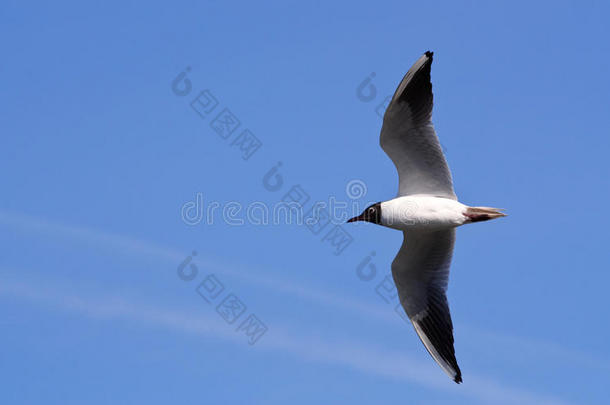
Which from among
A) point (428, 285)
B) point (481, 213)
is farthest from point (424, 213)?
point (428, 285)

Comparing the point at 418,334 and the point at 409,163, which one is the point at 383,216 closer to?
the point at 409,163

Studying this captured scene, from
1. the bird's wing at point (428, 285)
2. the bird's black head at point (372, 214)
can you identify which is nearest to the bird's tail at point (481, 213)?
the bird's wing at point (428, 285)

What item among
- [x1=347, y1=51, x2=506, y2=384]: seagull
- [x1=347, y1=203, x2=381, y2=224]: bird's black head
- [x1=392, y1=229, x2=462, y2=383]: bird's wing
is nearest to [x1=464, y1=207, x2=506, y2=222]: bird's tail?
Result: [x1=347, y1=51, x2=506, y2=384]: seagull

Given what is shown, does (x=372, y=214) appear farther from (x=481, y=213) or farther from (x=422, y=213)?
(x=481, y=213)

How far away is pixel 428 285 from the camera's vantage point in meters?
11.5

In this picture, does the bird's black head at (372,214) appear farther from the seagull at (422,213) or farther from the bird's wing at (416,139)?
the bird's wing at (416,139)

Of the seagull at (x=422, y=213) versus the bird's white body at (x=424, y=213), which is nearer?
the seagull at (x=422, y=213)

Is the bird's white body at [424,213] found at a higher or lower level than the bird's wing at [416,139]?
lower

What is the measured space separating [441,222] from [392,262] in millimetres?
1246

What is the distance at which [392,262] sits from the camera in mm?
11562

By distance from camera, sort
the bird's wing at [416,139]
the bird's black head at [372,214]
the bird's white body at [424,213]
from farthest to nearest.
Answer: the bird's black head at [372,214], the bird's white body at [424,213], the bird's wing at [416,139]

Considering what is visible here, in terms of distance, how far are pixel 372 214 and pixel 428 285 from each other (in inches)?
56.5

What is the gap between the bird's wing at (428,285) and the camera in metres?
11.2

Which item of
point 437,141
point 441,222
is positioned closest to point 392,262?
point 441,222
